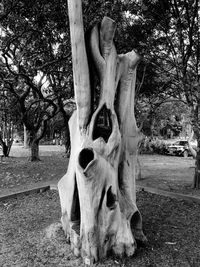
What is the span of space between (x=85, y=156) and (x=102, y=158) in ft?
0.70

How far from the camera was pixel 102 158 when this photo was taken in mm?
2744

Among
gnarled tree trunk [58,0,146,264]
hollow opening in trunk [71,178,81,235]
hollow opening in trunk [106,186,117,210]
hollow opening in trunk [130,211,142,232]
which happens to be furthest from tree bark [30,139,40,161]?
hollow opening in trunk [106,186,117,210]

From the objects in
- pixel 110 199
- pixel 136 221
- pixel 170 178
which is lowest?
pixel 170 178

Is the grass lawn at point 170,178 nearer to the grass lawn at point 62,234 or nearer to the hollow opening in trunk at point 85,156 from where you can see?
the grass lawn at point 62,234

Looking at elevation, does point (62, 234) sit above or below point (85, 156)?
below

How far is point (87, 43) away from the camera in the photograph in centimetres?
301

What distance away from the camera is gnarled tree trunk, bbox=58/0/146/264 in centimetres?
266

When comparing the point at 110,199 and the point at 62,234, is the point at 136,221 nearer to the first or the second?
the point at 110,199

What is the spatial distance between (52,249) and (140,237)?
3.69ft

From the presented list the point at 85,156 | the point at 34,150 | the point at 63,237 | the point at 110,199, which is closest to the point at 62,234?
the point at 63,237

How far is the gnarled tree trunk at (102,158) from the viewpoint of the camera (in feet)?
8.72

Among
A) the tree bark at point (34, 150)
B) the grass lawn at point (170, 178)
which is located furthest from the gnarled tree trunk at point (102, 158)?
the tree bark at point (34, 150)

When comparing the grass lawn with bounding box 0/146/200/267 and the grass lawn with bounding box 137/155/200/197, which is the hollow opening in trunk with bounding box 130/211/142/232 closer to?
the grass lawn with bounding box 0/146/200/267

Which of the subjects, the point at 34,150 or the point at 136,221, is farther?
the point at 34,150
